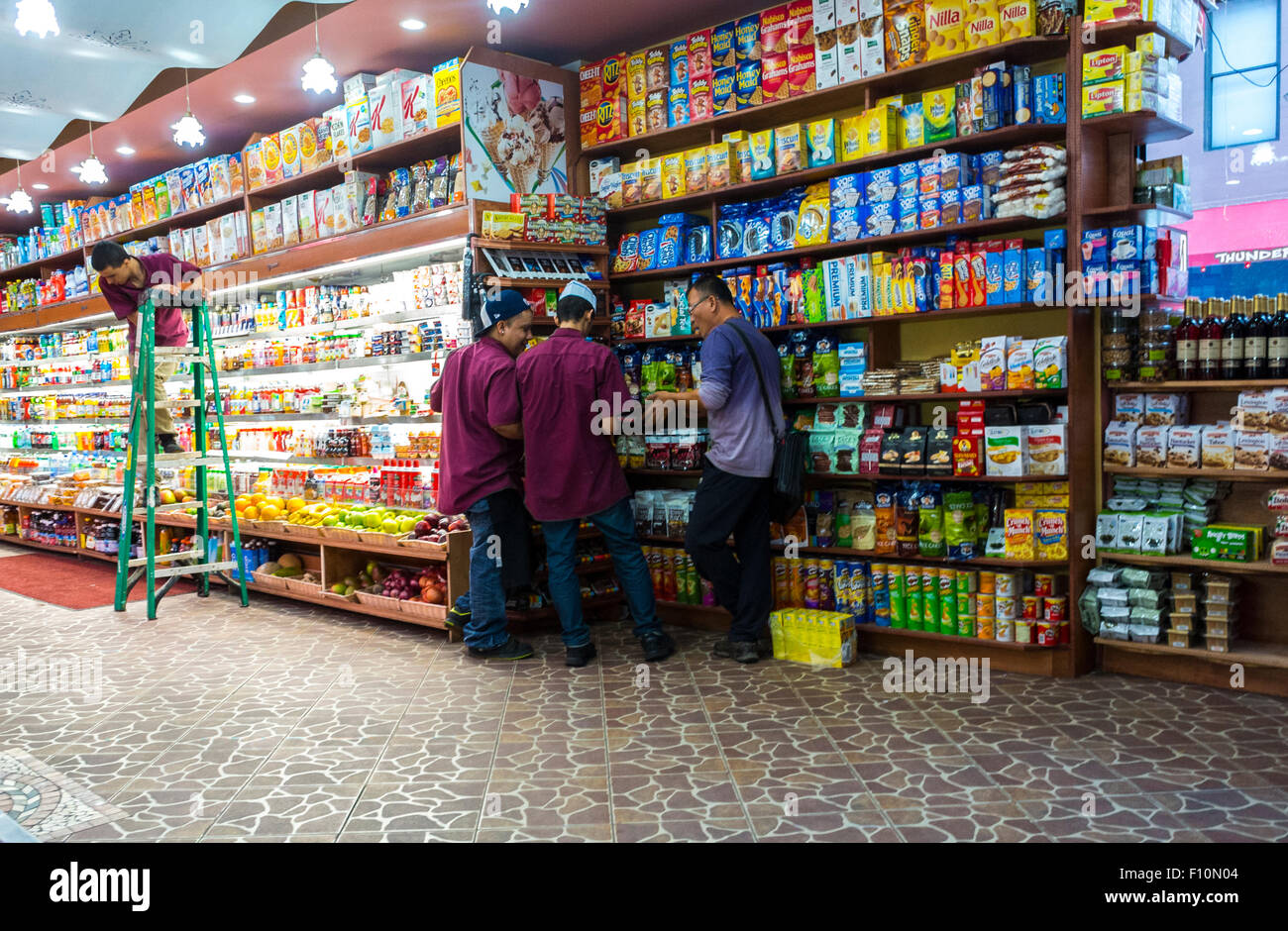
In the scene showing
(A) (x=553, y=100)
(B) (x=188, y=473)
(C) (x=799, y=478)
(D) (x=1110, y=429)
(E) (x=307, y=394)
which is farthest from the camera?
(B) (x=188, y=473)

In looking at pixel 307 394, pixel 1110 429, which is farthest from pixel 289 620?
pixel 1110 429

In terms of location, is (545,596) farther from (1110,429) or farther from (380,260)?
(1110,429)

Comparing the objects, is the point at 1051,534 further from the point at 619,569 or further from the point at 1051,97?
the point at 619,569

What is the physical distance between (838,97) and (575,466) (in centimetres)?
250

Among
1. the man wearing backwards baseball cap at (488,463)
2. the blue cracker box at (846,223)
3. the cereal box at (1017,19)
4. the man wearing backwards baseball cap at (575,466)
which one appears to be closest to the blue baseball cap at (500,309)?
the man wearing backwards baseball cap at (488,463)

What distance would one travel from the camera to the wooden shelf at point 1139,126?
176 inches

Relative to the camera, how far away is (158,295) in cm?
683

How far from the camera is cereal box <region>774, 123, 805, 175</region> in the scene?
545 cm

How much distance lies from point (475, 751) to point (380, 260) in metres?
4.13

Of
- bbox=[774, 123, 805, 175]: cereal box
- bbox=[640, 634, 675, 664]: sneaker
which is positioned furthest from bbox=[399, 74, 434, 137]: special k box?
bbox=[640, 634, 675, 664]: sneaker

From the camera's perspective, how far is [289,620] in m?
6.57

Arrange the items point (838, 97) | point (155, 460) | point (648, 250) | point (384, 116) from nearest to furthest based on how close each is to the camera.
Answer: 1. point (838, 97)
2. point (648, 250)
3. point (384, 116)
4. point (155, 460)

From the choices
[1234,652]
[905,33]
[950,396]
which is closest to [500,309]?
[950,396]

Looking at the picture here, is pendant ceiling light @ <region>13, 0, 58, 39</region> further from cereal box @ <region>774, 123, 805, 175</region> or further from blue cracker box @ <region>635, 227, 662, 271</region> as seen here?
cereal box @ <region>774, 123, 805, 175</region>
